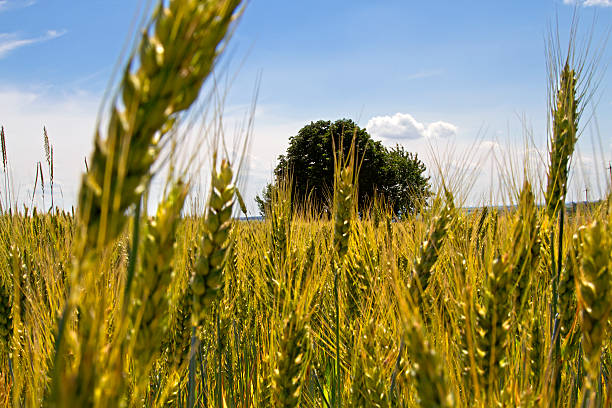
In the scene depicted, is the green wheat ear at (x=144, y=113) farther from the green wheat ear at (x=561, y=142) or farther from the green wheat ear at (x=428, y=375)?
the green wheat ear at (x=561, y=142)

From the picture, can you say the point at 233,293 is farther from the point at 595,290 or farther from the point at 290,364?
the point at 595,290

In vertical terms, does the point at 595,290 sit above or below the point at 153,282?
below

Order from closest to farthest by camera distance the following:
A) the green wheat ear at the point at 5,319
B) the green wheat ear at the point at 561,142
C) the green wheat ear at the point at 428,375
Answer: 1. the green wheat ear at the point at 428,375
2. the green wheat ear at the point at 561,142
3. the green wheat ear at the point at 5,319

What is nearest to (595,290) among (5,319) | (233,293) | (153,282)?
(153,282)

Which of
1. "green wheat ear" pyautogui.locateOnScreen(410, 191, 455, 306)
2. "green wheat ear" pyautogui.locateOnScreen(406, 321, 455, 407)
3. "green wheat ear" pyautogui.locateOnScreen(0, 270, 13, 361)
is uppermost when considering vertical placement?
"green wheat ear" pyautogui.locateOnScreen(410, 191, 455, 306)

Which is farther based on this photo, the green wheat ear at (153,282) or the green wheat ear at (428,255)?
the green wheat ear at (428,255)

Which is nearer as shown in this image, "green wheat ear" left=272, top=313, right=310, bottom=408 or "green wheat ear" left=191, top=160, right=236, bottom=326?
"green wheat ear" left=191, top=160, right=236, bottom=326

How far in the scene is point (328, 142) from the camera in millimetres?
38031

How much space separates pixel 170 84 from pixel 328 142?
37826 mm

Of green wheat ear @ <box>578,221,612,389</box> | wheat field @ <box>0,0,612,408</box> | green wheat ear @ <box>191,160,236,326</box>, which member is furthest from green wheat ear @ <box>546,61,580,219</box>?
green wheat ear @ <box>191,160,236,326</box>

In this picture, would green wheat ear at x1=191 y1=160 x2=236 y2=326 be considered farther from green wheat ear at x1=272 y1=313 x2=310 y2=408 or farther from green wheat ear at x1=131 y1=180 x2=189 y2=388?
green wheat ear at x1=272 y1=313 x2=310 y2=408

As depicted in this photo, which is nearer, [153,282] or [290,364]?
[153,282]

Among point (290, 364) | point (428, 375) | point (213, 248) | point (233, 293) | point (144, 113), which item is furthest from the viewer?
point (233, 293)

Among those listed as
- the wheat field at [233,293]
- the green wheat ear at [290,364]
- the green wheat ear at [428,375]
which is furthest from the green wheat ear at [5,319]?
the green wheat ear at [428,375]
